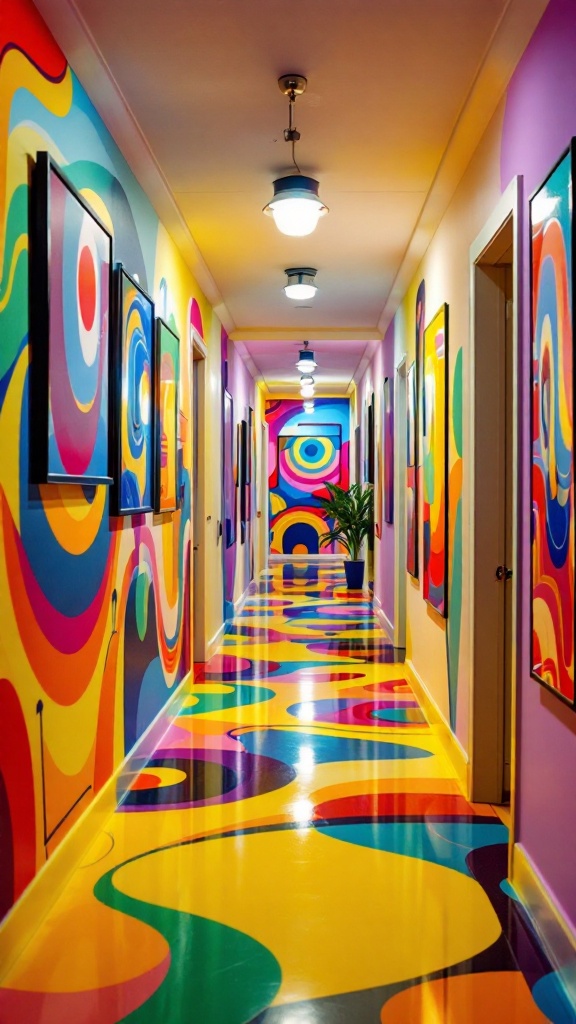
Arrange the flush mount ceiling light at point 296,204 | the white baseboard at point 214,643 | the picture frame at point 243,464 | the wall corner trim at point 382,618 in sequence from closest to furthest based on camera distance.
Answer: the flush mount ceiling light at point 296,204 → the white baseboard at point 214,643 → the wall corner trim at point 382,618 → the picture frame at point 243,464

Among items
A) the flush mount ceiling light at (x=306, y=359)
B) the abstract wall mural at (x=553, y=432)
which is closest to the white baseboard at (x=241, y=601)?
the flush mount ceiling light at (x=306, y=359)

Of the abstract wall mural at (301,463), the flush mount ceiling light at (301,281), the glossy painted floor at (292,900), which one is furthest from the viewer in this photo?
the abstract wall mural at (301,463)

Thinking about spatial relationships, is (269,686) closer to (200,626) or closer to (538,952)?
(200,626)

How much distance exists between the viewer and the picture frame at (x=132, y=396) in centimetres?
348

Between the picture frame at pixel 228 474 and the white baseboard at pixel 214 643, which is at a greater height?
the picture frame at pixel 228 474

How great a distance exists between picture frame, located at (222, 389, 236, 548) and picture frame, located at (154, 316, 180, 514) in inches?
103

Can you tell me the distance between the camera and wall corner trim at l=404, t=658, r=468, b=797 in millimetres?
3734

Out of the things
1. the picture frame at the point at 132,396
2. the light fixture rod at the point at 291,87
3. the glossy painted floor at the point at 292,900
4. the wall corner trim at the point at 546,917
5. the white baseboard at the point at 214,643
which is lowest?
the glossy painted floor at the point at 292,900

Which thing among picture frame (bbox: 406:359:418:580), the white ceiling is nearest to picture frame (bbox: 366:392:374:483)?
picture frame (bbox: 406:359:418:580)

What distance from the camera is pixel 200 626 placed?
6.26m

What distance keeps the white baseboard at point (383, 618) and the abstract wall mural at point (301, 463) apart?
6.25m

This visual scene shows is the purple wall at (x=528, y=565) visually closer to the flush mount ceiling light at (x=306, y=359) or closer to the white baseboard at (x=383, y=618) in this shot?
the white baseboard at (x=383, y=618)

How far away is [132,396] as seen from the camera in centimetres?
378

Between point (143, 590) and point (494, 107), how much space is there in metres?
2.54
